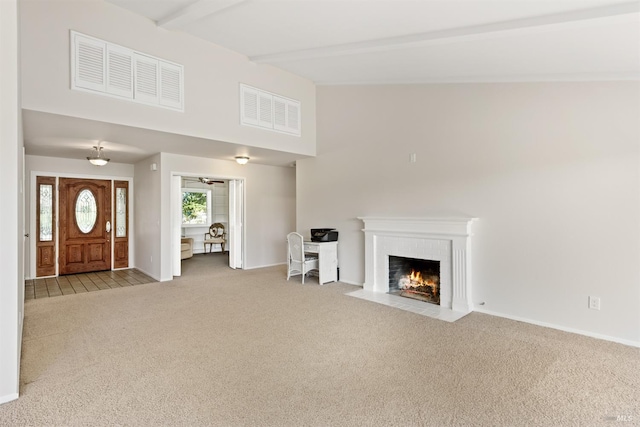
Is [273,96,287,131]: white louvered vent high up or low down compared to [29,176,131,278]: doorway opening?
up

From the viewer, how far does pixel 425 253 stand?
15.6ft

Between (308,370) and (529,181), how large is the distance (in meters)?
3.24

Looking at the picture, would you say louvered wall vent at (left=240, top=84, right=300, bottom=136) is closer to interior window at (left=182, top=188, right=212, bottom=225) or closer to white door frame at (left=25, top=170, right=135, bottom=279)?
white door frame at (left=25, top=170, right=135, bottom=279)

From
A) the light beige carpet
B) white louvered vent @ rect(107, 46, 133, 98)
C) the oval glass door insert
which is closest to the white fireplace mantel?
the light beige carpet

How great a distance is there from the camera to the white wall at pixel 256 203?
6.09 metres

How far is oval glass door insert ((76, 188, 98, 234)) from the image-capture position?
6.86m

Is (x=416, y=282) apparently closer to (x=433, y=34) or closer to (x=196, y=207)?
(x=433, y=34)

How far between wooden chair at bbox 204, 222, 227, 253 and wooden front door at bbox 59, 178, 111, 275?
3.13m

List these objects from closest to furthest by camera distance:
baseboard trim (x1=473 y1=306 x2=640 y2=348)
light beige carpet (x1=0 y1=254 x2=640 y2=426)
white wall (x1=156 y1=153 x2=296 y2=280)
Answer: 1. light beige carpet (x1=0 y1=254 x2=640 y2=426)
2. baseboard trim (x1=473 y1=306 x2=640 y2=348)
3. white wall (x1=156 y1=153 x2=296 y2=280)

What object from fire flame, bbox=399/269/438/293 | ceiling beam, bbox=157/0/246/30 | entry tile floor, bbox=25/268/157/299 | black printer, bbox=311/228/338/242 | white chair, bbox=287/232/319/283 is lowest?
entry tile floor, bbox=25/268/157/299

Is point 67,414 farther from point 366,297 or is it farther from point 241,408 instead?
point 366,297

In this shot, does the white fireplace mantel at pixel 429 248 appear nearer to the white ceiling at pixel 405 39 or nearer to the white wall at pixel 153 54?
the white ceiling at pixel 405 39
